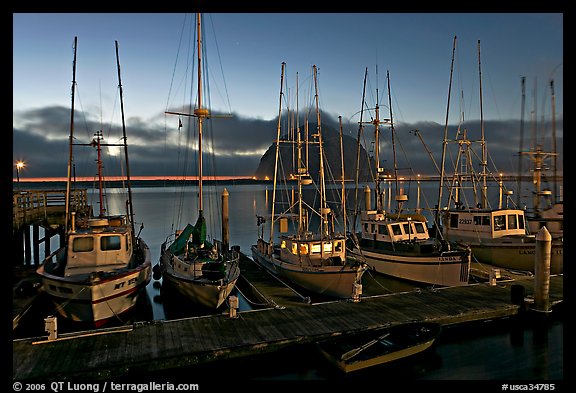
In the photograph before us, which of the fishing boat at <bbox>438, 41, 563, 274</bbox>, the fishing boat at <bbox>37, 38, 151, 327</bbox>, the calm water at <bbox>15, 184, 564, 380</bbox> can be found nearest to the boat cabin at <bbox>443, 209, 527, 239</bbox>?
the fishing boat at <bbox>438, 41, 563, 274</bbox>

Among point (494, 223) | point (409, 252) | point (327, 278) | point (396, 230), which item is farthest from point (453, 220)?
point (327, 278)

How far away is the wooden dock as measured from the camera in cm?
1043

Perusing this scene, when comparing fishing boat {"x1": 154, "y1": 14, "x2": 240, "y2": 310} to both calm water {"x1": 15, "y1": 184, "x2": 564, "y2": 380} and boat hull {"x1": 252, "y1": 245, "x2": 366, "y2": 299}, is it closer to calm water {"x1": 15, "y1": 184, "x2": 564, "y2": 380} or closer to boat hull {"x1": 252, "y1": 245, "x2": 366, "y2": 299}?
boat hull {"x1": 252, "y1": 245, "x2": 366, "y2": 299}

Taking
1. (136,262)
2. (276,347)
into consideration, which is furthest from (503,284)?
(136,262)

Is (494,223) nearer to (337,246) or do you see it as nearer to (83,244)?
(337,246)

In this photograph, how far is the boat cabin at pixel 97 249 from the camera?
16.2 metres

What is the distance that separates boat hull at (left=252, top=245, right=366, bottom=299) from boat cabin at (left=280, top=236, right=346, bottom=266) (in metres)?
0.62

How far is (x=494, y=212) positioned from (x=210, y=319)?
20193 mm

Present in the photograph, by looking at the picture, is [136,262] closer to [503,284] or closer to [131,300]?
[131,300]

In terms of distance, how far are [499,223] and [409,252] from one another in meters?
7.77

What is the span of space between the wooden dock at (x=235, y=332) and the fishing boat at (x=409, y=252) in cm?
260

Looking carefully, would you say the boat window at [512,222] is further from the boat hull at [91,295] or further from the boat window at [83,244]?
the boat window at [83,244]
